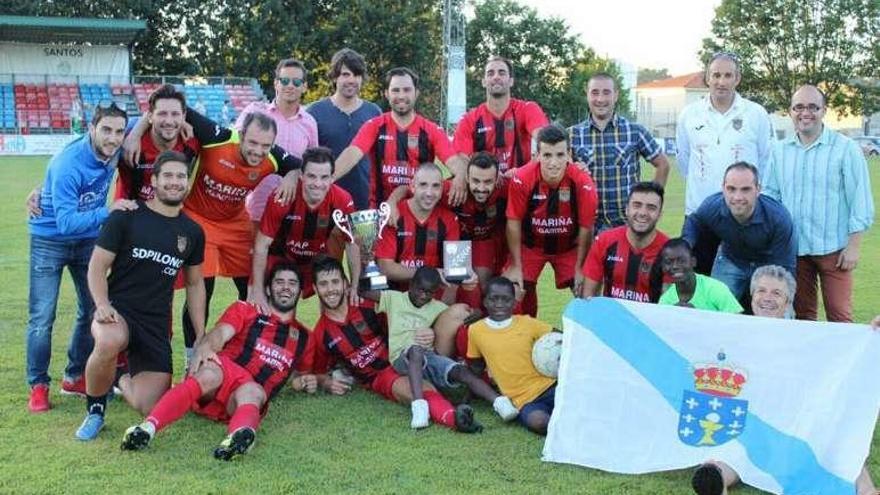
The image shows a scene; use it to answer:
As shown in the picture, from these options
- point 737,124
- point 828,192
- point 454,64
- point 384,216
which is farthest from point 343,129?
point 454,64

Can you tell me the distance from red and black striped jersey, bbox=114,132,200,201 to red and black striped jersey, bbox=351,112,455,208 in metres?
1.27

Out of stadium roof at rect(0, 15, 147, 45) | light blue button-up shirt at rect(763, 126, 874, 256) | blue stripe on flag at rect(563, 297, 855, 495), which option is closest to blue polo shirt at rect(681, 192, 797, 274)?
light blue button-up shirt at rect(763, 126, 874, 256)

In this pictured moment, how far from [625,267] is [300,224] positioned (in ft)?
7.31

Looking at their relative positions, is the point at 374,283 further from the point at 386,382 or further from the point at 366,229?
the point at 386,382

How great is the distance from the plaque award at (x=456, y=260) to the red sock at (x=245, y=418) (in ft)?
5.99

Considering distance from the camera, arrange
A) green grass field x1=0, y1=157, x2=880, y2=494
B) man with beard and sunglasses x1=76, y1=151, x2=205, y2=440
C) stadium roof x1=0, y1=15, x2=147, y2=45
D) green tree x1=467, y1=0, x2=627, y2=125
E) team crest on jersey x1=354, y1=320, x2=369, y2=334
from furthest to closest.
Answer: green tree x1=467, y1=0, x2=627, y2=125 → stadium roof x1=0, y1=15, x2=147, y2=45 → team crest on jersey x1=354, y1=320, x2=369, y2=334 → man with beard and sunglasses x1=76, y1=151, x2=205, y2=440 → green grass field x1=0, y1=157, x2=880, y2=494

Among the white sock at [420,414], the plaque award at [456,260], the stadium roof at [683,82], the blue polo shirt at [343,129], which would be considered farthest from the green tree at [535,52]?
the white sock at [420,414]

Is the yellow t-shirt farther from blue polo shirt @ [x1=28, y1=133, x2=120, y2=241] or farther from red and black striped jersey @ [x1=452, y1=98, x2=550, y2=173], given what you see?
blue polo shirt @ [x1=28, y1=133, x2=120, y2=241]

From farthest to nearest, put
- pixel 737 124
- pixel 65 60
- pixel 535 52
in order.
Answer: pixel 535 52 < pixel 65 60 < pixel 737 124

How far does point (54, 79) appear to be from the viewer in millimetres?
42219

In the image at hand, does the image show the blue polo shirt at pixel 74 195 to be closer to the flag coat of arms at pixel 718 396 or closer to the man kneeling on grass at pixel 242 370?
the man kneeling on grass at pixel 242 370

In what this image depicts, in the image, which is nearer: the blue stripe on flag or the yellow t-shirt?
the blue stripe on flag

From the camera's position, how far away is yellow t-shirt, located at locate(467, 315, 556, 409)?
206 inches

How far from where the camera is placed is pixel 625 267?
579 centimetres
